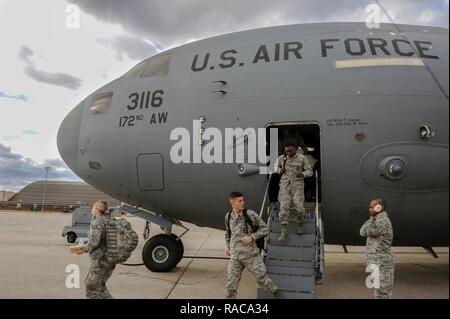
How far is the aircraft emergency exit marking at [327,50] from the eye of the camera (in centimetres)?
832

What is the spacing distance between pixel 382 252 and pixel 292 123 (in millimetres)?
3160

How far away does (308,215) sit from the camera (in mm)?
8406

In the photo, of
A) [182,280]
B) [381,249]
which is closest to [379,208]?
[381,249]

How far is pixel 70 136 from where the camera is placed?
1054 centimetres

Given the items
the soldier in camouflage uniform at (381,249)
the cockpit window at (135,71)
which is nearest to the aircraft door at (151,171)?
the cockpit window at (135,71)

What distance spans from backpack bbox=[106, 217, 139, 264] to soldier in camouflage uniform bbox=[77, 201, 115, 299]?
84mm

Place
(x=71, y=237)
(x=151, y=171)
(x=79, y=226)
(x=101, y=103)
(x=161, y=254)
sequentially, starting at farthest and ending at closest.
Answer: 1. (x=79, y=226)
2. (x=71, y=237)
3. (x=101, y=103)
4. (x=161, y=254)
5. (x=151, y=171)

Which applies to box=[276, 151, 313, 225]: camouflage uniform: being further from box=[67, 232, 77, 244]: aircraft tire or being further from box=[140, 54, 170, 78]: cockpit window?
box=[67, 232, 77, 244]: aircraft tire

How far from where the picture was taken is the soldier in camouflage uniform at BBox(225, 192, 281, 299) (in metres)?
6.18

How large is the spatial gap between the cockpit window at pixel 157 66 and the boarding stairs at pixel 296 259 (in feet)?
15.0

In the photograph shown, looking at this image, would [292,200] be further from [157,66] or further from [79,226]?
[79,226]

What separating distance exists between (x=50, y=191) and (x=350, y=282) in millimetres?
87678

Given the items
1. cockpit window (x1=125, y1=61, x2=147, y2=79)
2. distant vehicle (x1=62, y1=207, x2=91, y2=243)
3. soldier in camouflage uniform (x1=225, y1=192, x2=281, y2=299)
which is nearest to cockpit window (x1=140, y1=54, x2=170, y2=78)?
cockpit window (x1=125, y1=61, x2=147, y2=79)

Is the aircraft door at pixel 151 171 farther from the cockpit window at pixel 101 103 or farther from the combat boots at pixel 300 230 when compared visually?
the combat boots at pixel 300 230
